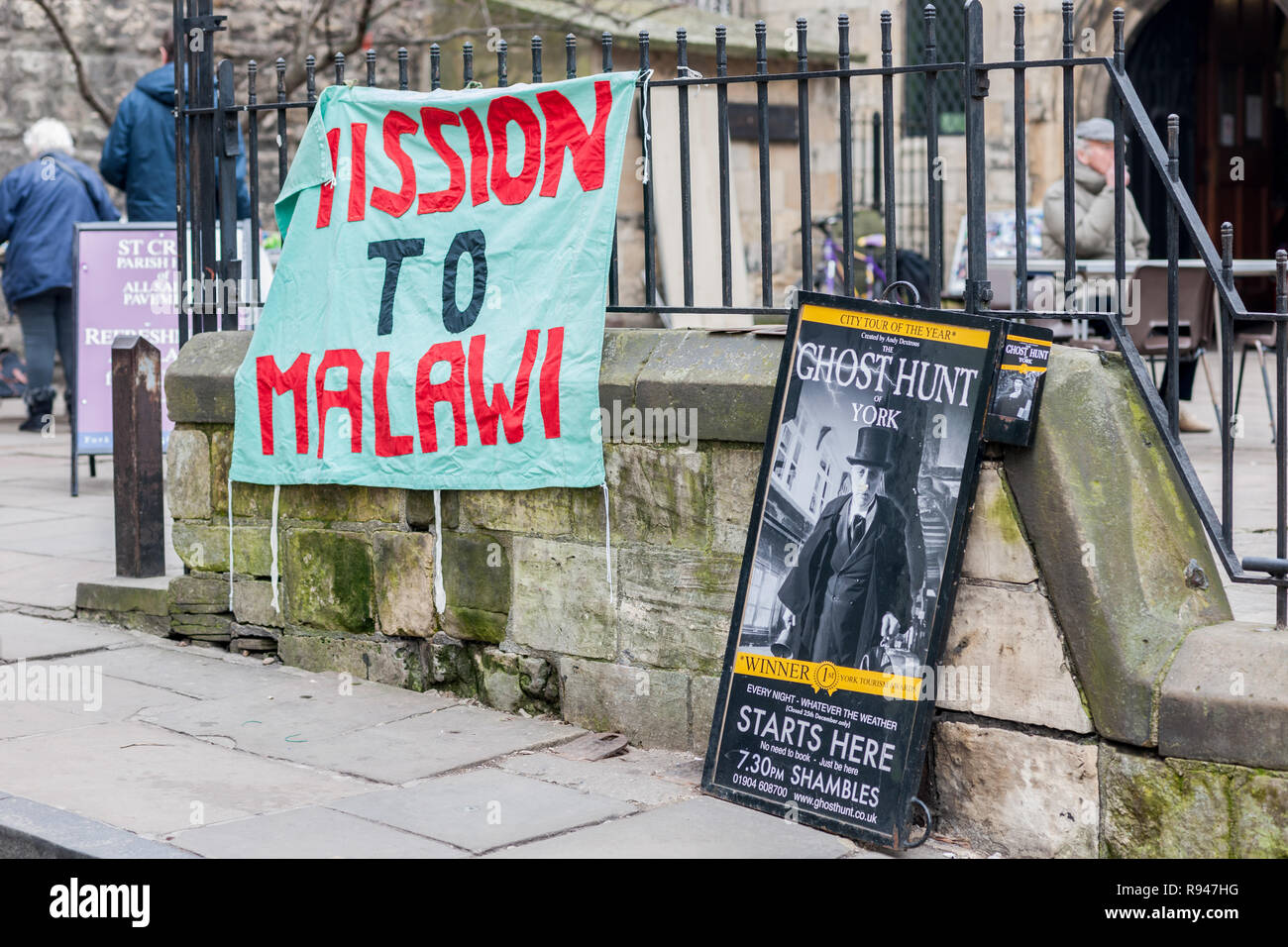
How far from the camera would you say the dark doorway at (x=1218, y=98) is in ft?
55.1

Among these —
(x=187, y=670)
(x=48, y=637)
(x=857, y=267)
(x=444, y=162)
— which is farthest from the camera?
(x=857, y=267)

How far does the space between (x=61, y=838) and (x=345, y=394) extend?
76.4 inches

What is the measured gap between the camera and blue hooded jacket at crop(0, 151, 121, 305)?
10.1 meters

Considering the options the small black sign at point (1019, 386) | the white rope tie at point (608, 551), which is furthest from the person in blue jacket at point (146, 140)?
the small black sign at point (1019, 386)

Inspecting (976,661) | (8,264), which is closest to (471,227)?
(976,661)

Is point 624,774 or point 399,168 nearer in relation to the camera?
point 624,774

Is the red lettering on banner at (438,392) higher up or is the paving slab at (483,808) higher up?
the red lettering on banner at (438,392)

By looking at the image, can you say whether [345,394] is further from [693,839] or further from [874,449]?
[693,839]

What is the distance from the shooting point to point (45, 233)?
10172 mm

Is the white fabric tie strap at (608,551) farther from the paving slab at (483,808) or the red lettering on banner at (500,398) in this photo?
the paving slab at (483,808)

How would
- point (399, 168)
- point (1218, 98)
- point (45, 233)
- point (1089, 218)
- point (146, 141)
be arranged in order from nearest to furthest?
1. point (399, 168)
2. point (1089, 218)
3. point (146, 141)
4. point (45, 233)
5. point (1218, 98)

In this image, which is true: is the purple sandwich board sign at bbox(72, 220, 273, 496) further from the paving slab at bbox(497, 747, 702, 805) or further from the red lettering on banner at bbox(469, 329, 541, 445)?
the paving slab at bbox(497, 747, 702, 805)

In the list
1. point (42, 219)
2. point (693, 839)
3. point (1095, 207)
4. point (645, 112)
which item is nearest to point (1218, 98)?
point (1095, 207)

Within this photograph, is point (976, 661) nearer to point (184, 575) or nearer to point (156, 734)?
point (156, 734)
